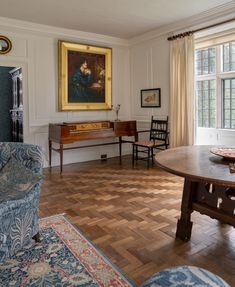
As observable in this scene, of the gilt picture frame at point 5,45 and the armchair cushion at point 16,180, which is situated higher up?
the gilt picture frame at point 5,45

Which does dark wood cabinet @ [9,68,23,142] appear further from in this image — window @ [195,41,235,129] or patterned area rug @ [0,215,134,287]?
patterned area rug @ [0,215,134,287]

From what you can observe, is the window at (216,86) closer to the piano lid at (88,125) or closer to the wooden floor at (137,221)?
the wooden floor at (137,221)

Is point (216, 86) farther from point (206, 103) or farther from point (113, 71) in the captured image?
point (113, 71)

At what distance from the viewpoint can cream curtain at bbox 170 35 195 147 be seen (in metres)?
4.58

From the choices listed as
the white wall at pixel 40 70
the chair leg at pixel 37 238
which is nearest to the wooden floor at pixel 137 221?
the chair leg at pixel 37 238

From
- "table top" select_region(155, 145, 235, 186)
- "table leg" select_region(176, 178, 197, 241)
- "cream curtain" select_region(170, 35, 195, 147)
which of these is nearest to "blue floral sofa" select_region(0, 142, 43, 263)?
"table top" select_region(155, 145, 235, 186)

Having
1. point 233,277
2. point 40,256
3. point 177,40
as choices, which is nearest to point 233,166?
point 233,277

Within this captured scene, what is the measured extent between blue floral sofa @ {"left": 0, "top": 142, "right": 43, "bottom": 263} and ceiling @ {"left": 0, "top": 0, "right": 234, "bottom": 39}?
2.60 meters

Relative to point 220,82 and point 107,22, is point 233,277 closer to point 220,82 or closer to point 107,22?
point 220,82

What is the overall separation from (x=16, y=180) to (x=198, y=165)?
1.34 m

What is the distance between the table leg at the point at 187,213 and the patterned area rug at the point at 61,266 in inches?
27.5

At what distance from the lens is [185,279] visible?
1135 millimetres

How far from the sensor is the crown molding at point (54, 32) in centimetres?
446

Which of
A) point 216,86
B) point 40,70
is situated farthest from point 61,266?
point 216,86
